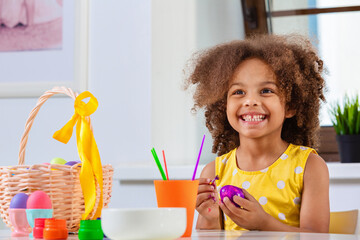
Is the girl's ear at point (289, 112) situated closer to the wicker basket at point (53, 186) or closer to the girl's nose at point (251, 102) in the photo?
the girl's nose at point (251, 102)

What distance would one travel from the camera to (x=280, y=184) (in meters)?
1.24

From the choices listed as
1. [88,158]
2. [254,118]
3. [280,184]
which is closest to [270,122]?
[254,118]

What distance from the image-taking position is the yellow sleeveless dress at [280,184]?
1219 mm

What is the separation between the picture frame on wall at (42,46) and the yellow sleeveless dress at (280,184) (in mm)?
995

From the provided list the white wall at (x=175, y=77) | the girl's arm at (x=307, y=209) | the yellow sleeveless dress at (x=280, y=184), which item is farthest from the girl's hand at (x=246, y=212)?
the white wall at (x=175, y=77)

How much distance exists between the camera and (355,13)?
2240 mm

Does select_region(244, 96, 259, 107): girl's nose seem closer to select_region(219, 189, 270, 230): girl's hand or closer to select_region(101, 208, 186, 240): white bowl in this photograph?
select_region(219, 189, 270, 230): girl's hand

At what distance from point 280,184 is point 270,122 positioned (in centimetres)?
15

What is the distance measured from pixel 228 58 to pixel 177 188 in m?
0.62

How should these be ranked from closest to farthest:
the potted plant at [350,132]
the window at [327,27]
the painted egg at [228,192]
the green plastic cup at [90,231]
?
the green plastic cup at [90,231] < the painted egg at [228,192] < the potted plant at [350,132] < the window at [327,27]

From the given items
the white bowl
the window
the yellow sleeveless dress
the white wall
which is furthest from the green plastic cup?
the window

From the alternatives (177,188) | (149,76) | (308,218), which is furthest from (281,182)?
(149,76)

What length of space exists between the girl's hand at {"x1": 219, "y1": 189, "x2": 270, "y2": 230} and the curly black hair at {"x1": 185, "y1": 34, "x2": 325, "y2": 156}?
0.35 m

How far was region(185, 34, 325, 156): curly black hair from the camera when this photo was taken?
130cm
